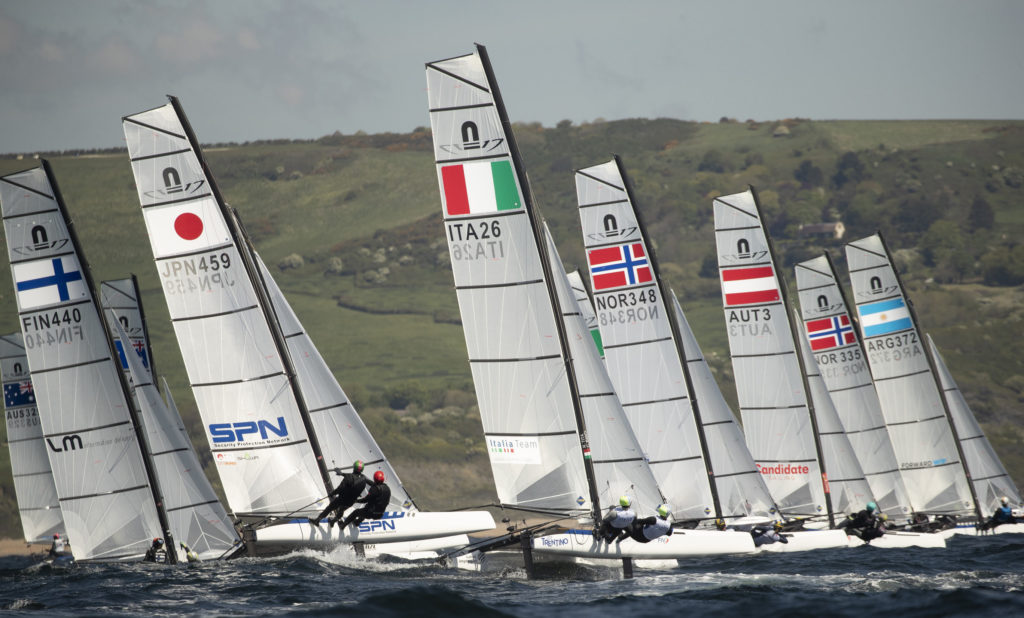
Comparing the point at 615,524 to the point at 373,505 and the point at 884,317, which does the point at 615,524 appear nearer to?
the point at 373,505

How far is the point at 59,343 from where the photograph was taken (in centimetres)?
2012

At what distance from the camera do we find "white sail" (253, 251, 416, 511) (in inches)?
866

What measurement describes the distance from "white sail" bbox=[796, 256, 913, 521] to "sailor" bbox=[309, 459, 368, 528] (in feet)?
50.0

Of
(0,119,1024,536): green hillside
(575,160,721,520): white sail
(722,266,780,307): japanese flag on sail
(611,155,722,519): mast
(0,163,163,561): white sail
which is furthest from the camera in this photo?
(0,119,1024,536): green hillside

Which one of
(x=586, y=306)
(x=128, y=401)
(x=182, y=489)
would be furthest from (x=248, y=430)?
(x=586, y=306)

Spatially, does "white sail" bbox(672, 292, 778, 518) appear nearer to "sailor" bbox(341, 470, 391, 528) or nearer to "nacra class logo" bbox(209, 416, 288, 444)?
"sailor" bbox(341, 470, 391, 528)

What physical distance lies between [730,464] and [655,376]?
8.66 feet

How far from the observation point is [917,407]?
31.4 m

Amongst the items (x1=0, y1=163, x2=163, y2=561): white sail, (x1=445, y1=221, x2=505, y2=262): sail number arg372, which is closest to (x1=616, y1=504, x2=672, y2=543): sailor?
(x1=445, y1=221, x2=505, y2=262): sail number arg372

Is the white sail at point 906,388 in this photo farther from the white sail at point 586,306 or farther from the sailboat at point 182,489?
the sailboat at point 182,489

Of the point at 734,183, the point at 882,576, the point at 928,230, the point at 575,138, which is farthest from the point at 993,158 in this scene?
the point at 882,576

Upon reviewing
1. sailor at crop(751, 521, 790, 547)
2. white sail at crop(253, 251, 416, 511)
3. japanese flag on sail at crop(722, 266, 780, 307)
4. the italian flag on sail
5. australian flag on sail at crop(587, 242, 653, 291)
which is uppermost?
the italian flag on sail

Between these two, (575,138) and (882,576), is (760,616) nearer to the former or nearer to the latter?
(882,576)

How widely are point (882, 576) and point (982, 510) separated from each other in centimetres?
1573
